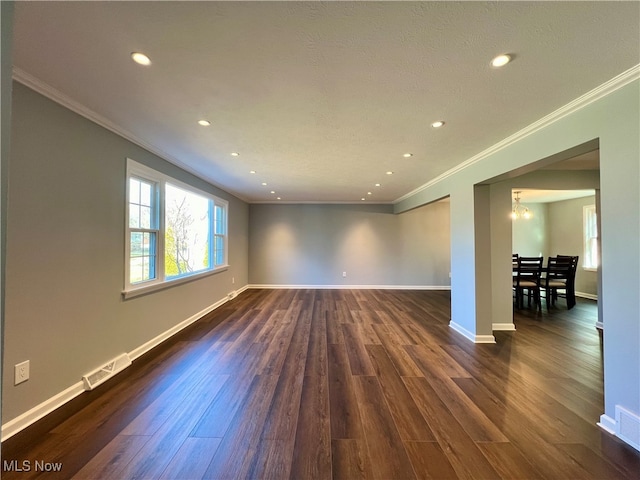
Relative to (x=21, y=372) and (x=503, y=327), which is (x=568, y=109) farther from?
(x=21, y=372)

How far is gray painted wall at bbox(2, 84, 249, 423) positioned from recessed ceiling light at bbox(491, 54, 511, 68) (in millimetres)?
3015

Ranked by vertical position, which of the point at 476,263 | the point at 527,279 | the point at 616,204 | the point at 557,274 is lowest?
the point at 527,279

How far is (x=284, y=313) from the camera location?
14.8 ft

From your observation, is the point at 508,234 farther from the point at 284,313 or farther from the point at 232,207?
the point at 232,207

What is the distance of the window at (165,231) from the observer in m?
2.77

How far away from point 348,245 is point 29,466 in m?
6.09

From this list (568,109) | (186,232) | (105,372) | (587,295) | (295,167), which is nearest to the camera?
(568,109)

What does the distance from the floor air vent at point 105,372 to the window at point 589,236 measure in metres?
8.87

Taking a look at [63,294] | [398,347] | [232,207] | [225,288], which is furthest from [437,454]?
[232,207]

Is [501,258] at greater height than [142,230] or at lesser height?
lesser

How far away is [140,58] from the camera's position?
147cm

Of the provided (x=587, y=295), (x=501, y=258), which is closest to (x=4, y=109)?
(x=501, y=258)

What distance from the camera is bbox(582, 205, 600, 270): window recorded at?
19.2 ft

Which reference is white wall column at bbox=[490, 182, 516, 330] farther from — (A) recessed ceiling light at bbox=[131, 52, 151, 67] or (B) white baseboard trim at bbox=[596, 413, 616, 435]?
(A) recessed ceiling light at bbox=[131, 52, 151, 67]
